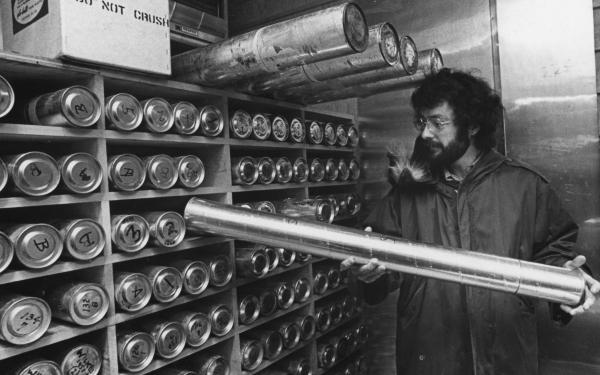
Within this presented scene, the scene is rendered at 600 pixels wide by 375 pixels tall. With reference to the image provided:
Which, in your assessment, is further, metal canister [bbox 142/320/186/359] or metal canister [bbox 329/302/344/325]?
metal canister [bbox 329/302/344/325]

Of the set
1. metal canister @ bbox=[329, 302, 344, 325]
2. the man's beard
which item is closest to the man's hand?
the man's beard

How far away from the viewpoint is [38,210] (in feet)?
5.79

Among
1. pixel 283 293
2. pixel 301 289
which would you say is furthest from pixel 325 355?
pixel 283 293

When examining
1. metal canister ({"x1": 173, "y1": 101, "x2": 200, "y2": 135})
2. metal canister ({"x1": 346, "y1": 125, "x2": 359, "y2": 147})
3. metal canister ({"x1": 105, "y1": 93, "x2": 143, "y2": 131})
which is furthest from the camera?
metal canister ({"x1": 346, "y1": 125, "x2": 359, "y2": 147})

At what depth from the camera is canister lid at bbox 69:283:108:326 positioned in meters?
1.49

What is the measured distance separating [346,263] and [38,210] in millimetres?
1277

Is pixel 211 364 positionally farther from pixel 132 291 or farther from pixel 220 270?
pixel 132 291

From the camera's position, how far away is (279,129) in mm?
2332

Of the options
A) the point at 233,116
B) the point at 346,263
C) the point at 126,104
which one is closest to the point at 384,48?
the point at 233,116

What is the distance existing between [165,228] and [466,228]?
122cm

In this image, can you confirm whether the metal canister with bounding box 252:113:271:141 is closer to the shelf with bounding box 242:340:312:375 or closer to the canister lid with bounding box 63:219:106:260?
the canister lid with bounding box 63:219:106:260

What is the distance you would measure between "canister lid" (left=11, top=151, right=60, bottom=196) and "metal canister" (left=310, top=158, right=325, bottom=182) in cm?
Result: 146

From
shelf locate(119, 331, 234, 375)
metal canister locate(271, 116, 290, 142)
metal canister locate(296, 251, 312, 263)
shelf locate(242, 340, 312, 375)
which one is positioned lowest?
shelf locate(242, 340, 312, 375)

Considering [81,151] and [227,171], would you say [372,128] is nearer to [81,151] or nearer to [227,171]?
[227,171]
